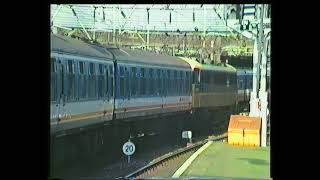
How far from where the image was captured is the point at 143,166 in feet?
22.3

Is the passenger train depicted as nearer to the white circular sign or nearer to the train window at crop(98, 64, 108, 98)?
the train window at crop(98, 64, 108, 98)

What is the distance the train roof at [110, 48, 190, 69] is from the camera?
7.44m

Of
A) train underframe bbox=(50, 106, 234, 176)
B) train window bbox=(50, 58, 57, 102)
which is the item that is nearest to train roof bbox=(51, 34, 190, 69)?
train window bbox=(50, 58, 57, 102)

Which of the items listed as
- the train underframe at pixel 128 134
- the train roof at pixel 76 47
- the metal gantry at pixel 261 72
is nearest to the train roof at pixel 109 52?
the train roof at pixel 76 47

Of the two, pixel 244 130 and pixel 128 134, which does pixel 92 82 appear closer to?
pixel 128 134

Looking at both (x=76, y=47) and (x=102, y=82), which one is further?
(x=102, y=82)

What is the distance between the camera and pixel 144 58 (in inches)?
302

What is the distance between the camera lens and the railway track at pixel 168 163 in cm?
672

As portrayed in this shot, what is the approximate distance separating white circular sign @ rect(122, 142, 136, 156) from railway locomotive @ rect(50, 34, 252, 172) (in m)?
0.49

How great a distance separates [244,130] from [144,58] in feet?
4.16

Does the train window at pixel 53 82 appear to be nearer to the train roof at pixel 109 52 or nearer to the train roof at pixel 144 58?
the train roof at pixel 109 52

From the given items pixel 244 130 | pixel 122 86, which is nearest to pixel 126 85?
pixel 122 86
